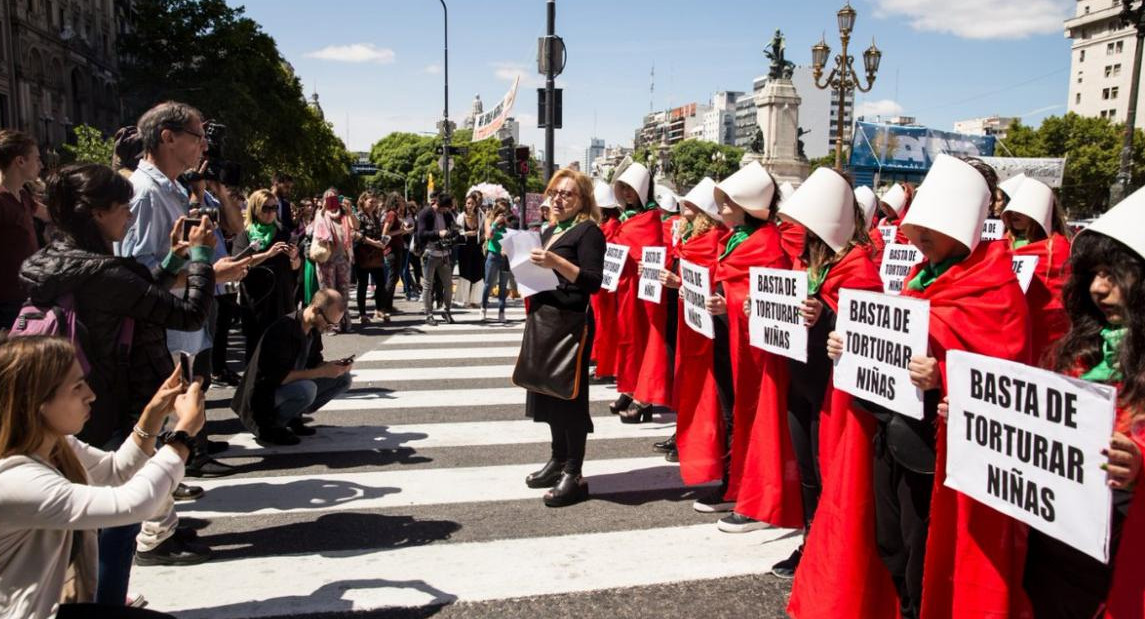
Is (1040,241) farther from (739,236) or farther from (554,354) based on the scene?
(554,354)

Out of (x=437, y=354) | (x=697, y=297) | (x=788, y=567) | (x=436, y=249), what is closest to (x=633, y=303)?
(x=697, y=297)

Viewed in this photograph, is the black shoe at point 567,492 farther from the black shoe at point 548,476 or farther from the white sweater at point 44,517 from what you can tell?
the white sweater at point 44,517

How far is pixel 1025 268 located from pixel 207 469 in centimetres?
528

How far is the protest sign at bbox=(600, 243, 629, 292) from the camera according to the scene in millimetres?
6574

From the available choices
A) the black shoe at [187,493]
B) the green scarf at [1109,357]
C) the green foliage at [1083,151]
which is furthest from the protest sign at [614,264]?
the green foliage at [1083,151]

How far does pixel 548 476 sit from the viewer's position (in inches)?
203

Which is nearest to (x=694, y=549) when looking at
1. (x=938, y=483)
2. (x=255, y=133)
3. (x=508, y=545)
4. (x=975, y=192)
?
(x=508, y=545)

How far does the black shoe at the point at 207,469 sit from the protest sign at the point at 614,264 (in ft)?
9.98

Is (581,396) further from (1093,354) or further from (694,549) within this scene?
(1093,354)

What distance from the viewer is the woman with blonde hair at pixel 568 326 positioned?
4781mm

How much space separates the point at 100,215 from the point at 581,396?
8.65 ft

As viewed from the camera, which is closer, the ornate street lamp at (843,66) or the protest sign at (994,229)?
the protest sign at (994,229)

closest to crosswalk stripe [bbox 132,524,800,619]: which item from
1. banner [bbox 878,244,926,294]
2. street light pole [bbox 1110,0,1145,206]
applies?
banner [bbox 878,244,926,294]

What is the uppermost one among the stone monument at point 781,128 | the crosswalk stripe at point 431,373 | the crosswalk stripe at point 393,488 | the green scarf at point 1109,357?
the stone monument at point 781,128
